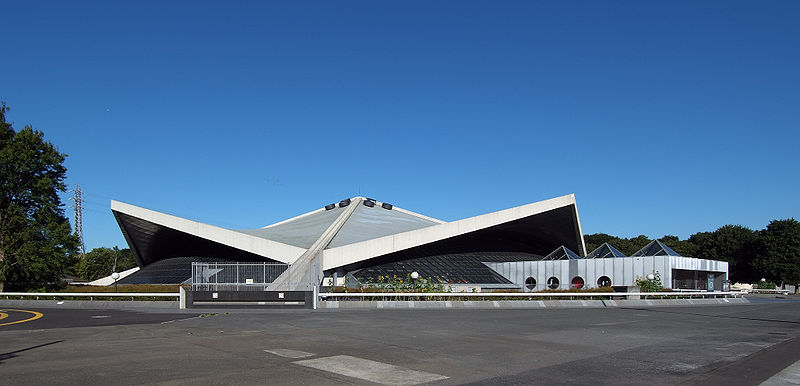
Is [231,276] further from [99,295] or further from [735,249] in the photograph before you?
[735,249]

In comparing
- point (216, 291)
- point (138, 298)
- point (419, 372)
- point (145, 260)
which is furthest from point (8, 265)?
point (419, 372)

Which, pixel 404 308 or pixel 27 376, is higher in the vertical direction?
pixel 27 376

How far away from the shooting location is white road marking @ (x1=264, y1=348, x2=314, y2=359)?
10727 millimetres

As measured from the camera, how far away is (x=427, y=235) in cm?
4369

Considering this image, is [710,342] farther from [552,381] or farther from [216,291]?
[216,291]

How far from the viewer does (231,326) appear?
55.7 feet

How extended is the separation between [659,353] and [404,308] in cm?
1667

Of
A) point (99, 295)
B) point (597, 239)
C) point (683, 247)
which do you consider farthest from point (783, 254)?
point (99, 295)

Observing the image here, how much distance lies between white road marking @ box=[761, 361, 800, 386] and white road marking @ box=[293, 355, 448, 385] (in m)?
4.62

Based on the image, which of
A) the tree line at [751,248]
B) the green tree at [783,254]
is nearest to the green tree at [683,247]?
the tree line at [751,248]

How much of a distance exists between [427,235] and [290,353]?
A: 108ft

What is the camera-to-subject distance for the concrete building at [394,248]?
41438 mm

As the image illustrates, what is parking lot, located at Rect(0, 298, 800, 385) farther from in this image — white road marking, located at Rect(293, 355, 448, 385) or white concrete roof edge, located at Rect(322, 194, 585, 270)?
white concrete roof edge, located at Rect(322, 194, 585, 270)

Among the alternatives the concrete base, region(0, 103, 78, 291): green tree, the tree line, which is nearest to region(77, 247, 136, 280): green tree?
region(0, 103, 78, 291): green tree
